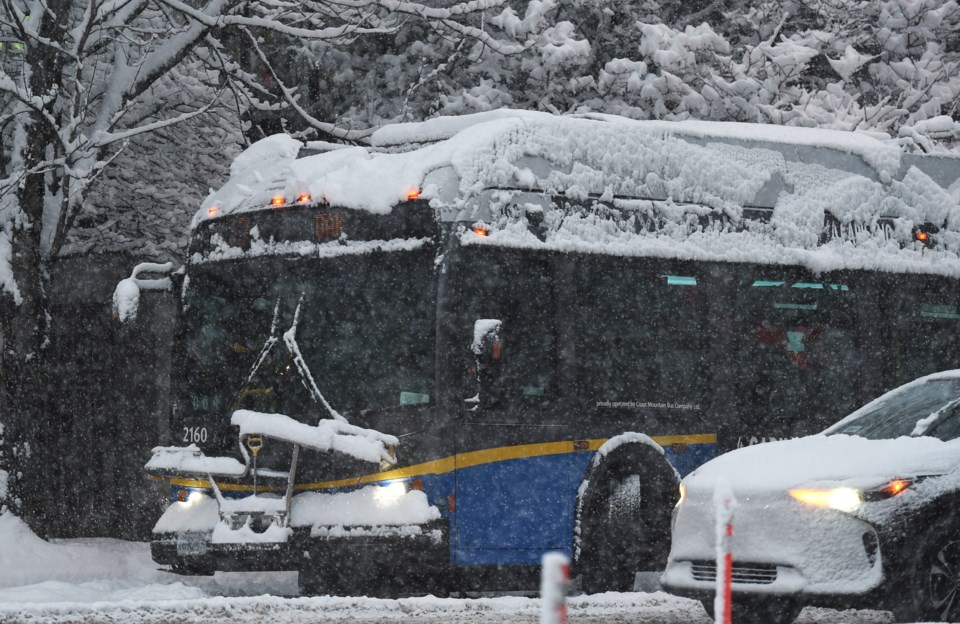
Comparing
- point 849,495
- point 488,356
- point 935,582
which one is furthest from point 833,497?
point 488,356

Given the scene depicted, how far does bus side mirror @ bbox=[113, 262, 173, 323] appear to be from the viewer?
12836mm

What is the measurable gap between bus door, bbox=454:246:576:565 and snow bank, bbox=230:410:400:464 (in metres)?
0.58

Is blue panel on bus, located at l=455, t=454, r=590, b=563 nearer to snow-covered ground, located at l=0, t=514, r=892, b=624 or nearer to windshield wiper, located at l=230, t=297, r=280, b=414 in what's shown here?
snow-covered ground, located at l=0, t=514, r=892, b=624

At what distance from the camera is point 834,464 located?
31.1ft

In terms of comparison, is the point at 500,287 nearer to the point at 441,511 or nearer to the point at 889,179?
the point at 441,511

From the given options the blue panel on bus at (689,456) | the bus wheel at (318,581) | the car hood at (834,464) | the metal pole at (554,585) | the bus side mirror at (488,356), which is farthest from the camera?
the blue panel on bus at (689,456)

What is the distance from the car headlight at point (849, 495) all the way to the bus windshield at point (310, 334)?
3.15 metres

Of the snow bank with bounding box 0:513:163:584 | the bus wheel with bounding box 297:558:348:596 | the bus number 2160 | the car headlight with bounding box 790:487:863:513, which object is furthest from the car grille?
the snow bank with bounding box 0:513:163:584

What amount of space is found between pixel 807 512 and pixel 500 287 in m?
3.23

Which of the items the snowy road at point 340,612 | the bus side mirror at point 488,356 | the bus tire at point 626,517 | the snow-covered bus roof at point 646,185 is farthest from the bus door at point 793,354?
the bus side mirror at point 488,356

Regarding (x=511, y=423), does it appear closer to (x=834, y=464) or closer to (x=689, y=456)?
(x=689, y=456)

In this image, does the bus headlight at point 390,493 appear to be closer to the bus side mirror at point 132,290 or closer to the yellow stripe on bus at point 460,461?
the yellow stripe on bus at point 460,461

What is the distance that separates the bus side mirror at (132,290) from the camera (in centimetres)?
1284

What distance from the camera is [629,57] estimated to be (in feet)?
72.5
